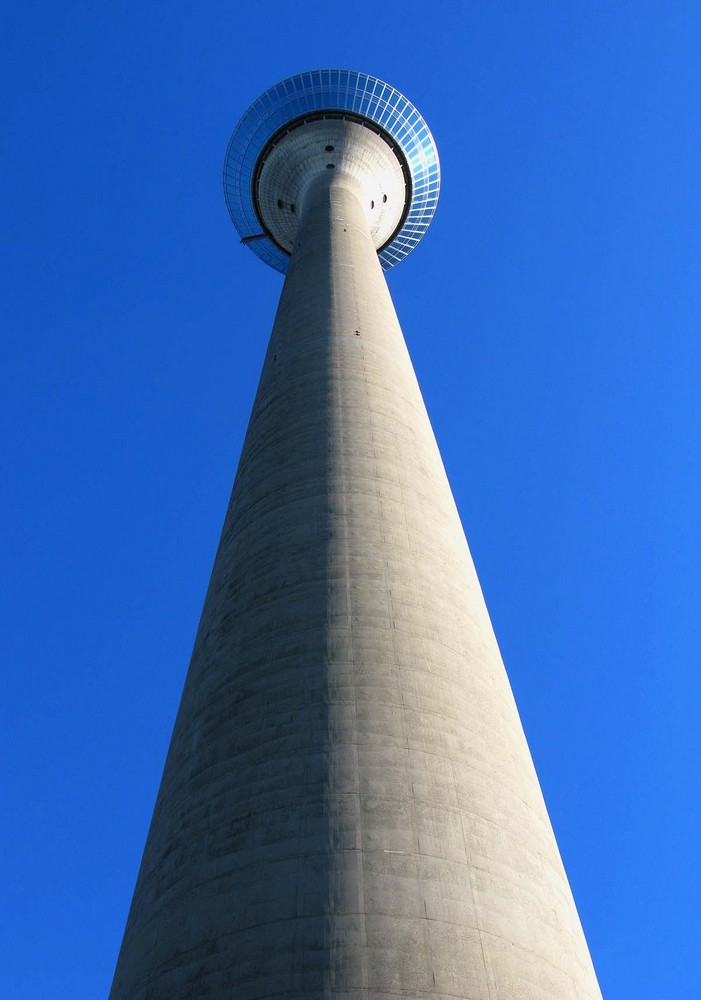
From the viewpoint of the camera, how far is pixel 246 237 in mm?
44156

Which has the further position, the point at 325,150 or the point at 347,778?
the point at 325,150

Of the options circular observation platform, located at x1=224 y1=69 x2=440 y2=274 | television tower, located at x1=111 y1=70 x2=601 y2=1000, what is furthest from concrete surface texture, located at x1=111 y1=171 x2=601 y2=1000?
circular observation platform, located at x1=224 y1=69 x2=440 y2=274

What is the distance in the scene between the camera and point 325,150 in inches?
1459

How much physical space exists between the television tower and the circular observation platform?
66.0ft

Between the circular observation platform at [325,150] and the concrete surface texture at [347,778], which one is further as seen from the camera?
the circular observation platform at [325,150]

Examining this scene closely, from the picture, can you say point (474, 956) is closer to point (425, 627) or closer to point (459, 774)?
point (459, 774)

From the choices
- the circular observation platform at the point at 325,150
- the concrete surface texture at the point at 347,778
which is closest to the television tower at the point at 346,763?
the concrete surface texture at the point at 347,778

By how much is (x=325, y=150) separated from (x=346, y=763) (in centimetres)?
3146

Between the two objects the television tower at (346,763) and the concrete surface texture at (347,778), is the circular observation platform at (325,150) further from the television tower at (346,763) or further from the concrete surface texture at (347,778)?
the concrete surface texture at (347,778)

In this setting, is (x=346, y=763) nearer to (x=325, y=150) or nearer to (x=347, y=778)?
Result: (x=347, y=778)

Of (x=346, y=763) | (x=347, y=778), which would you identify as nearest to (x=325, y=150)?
(x=346, y=763)

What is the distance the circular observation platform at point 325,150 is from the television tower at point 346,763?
66.0ft

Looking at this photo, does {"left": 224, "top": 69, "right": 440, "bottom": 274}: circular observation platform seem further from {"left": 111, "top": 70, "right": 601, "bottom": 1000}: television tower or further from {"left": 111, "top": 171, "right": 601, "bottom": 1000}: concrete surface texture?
{"left": 111, "top": 171, "right": 601, "bottom": 1000}: concrete surface texture

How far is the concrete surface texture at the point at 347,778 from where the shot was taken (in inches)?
363
